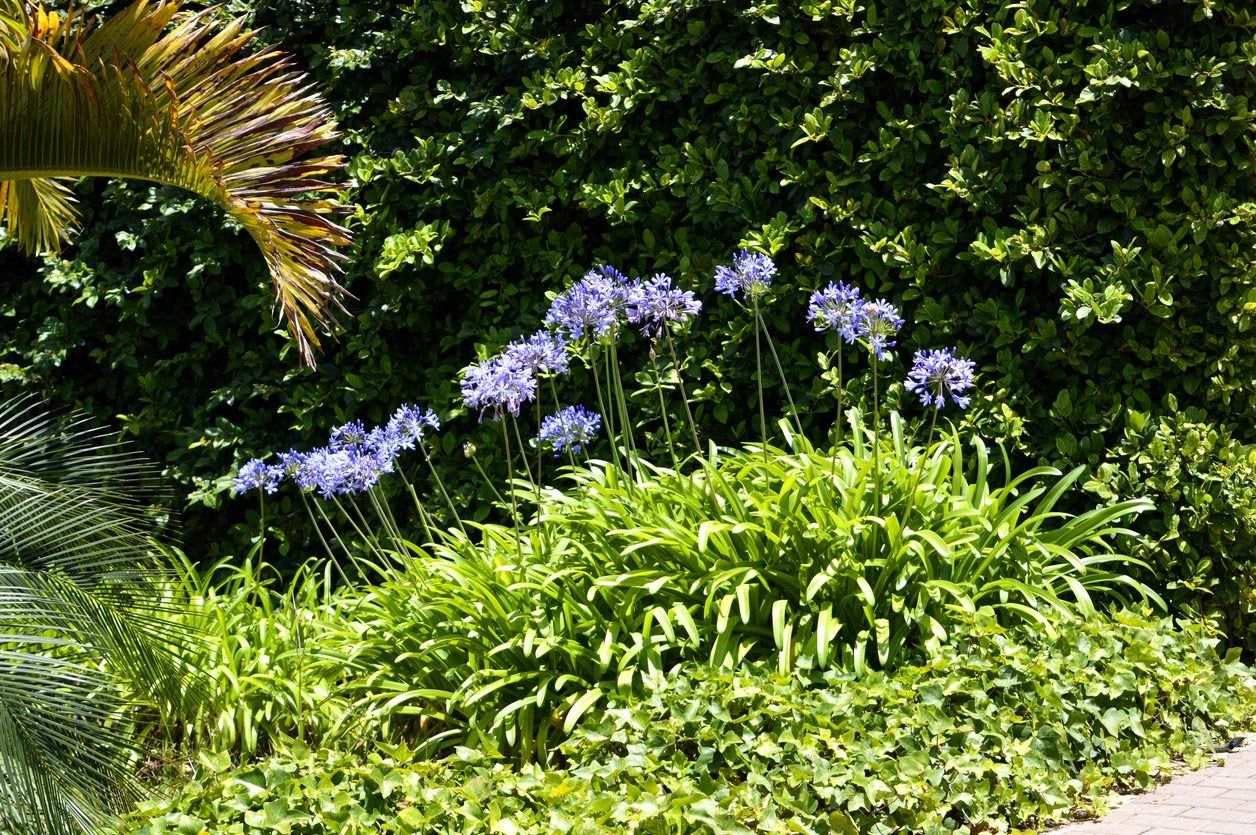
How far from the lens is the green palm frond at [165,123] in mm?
3607

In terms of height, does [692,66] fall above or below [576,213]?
above

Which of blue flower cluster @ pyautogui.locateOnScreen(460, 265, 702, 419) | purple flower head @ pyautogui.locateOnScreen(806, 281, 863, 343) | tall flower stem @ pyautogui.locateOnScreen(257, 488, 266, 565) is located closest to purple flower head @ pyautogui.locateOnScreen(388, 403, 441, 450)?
blue flower cluster @ pyautogui.locateOnScreen(460, 265, 702, 419)

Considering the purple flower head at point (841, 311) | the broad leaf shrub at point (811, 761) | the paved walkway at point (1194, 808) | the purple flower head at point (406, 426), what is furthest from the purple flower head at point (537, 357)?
the paved walkway at point (1194, 808)

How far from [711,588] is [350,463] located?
1330mm

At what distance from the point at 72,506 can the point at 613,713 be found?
1.59m

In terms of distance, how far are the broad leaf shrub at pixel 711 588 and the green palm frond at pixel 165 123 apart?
1.13 m

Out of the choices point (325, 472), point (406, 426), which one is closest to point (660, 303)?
point (406, 426)

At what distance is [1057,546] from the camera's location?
14.1ft

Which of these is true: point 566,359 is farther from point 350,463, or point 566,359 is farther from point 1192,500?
point 1192,500

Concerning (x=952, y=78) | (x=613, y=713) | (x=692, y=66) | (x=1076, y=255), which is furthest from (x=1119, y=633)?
(x=692, y=66)

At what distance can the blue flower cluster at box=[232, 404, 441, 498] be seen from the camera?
431cm

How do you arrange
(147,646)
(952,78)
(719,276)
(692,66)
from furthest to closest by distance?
(692,66)
(952,78)
(719,276)
(147,646)

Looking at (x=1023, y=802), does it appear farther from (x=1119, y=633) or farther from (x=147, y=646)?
(x=147, y=646)

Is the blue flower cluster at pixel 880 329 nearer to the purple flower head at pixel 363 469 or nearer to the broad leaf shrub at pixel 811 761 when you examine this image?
the broad leaf shrub at pixel 811 761
